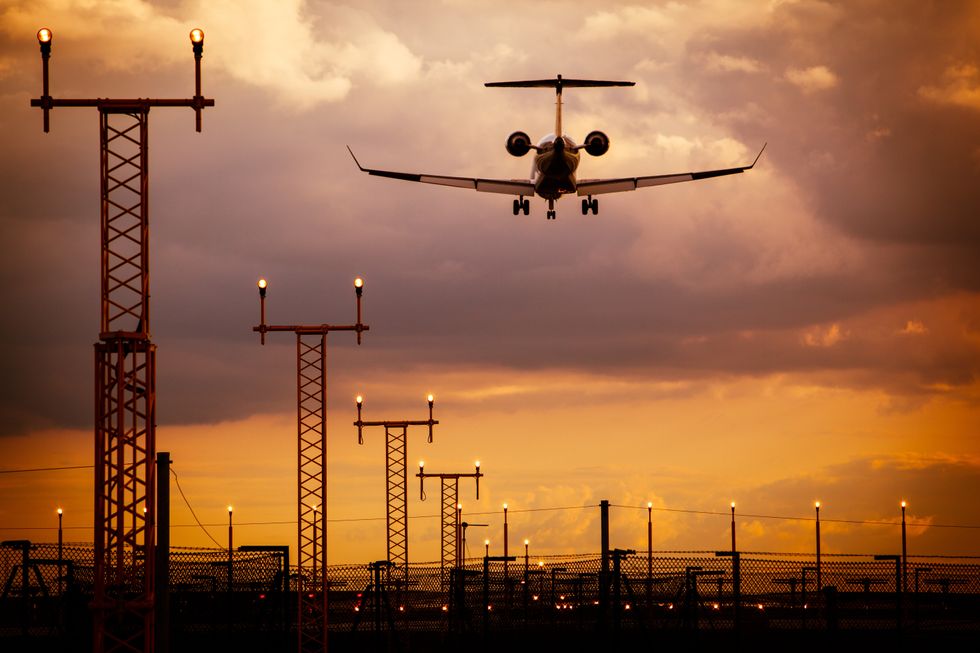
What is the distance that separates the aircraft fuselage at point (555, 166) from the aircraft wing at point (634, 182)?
3.41m

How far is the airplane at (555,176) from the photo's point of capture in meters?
57.3

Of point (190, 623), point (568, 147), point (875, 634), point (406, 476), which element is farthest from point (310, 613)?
point (568, 147)

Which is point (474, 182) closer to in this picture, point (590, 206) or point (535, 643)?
point (590, 206)

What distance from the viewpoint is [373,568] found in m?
32.6

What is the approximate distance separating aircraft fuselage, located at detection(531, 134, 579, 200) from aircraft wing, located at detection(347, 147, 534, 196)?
3.66 metres

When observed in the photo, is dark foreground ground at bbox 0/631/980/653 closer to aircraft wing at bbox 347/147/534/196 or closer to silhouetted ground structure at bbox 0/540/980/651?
silhouetted ground structure at bbox 0/540/980/651

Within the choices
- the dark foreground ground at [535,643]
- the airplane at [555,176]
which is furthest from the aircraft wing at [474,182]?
the dark foreground ground at [535,643]

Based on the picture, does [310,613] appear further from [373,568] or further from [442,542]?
[442,542]

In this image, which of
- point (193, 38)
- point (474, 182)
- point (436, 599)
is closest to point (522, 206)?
point (474, 182)

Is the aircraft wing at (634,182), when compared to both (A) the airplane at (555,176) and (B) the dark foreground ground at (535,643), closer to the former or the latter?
(A) the airplane at (555,176)

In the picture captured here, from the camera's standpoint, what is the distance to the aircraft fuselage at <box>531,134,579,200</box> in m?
56.9

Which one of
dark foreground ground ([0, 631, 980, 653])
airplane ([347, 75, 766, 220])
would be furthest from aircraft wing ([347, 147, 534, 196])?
dark foreground ground ([0, 631, 980, 653])

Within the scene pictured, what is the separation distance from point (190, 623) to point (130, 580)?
18421 mm

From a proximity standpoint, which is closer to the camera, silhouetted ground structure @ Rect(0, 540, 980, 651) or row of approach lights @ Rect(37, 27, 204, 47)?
row of approach lights @ Rect(37, 27, 204, 47)
